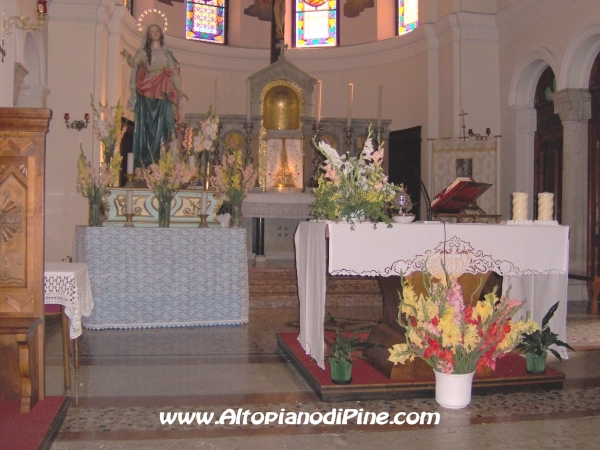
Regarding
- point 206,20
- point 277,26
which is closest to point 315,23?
point 277,26

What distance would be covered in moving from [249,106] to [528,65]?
4.73 meters

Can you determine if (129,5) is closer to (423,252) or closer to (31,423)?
(423,252)

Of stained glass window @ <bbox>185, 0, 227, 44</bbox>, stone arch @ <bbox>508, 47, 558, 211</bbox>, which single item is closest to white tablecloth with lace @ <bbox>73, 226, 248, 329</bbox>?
stone arch @ <bbox>508, 47, 558, 211</bbox>

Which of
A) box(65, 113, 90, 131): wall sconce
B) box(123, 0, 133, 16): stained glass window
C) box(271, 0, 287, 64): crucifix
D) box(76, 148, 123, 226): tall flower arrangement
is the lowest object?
box(76, 148, 123, 226): tall flower arrangement

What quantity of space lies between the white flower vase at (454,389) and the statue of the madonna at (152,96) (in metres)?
4.82

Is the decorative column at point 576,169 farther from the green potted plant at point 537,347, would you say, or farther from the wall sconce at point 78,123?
the wall sconce at point 78,123

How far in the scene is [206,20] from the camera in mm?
14461

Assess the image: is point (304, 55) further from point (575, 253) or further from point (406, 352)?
point (406, 352)

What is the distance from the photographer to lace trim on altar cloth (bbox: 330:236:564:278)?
4402mm

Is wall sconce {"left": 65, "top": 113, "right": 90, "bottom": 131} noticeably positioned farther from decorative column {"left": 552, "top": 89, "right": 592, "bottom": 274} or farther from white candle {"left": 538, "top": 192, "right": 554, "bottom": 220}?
white candle {"left": 538, "top": 192, "right": 554, "bottom": 220}

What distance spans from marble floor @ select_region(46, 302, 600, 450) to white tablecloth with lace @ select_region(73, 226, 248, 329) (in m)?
0.72

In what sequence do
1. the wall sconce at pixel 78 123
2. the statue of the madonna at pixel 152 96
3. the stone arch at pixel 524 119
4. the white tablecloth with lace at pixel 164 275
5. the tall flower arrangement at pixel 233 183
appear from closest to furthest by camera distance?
the white tablecloth with lace at pixel 164 275 < the tall flower arrangement at pixel 233 183 < the statue of the madonna at pixel 152 96 < the wall sconce at pixel 78 123 < the stone arch at pixel 524 119

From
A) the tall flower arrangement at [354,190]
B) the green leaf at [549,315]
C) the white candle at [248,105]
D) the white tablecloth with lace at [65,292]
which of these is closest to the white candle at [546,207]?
the green leaf at [549,315]

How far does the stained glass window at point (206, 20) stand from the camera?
1427cm
